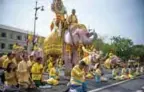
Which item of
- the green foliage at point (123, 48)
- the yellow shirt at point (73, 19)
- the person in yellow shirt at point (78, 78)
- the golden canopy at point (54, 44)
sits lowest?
the person in yellow shirt at point (78, 78)

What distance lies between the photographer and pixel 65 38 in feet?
44.2

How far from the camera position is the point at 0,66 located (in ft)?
36.3

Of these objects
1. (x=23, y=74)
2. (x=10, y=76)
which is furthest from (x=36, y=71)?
(x=10, y=76)

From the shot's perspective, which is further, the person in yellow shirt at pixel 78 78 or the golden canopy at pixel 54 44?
the golden canopy at pixel 54 44

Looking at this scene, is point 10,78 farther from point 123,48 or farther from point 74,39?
point 123,48

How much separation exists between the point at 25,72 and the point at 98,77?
5.53 meters

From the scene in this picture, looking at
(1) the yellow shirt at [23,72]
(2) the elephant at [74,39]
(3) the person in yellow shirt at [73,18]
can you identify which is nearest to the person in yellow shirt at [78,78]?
(1) the yellow shirt at [23,72]

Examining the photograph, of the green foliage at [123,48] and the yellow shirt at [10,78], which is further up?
the green foliage at [123,48]

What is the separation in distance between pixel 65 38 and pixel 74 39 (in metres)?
0.57

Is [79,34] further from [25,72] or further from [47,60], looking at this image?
[25,72]

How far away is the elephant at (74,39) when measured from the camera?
12.9 metres

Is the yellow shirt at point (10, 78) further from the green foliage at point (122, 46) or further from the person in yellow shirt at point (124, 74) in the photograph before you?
the green foliage at point (122, 46)

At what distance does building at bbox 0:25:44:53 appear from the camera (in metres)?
39.7

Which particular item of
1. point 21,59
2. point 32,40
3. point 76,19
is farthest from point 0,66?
point 32,40
